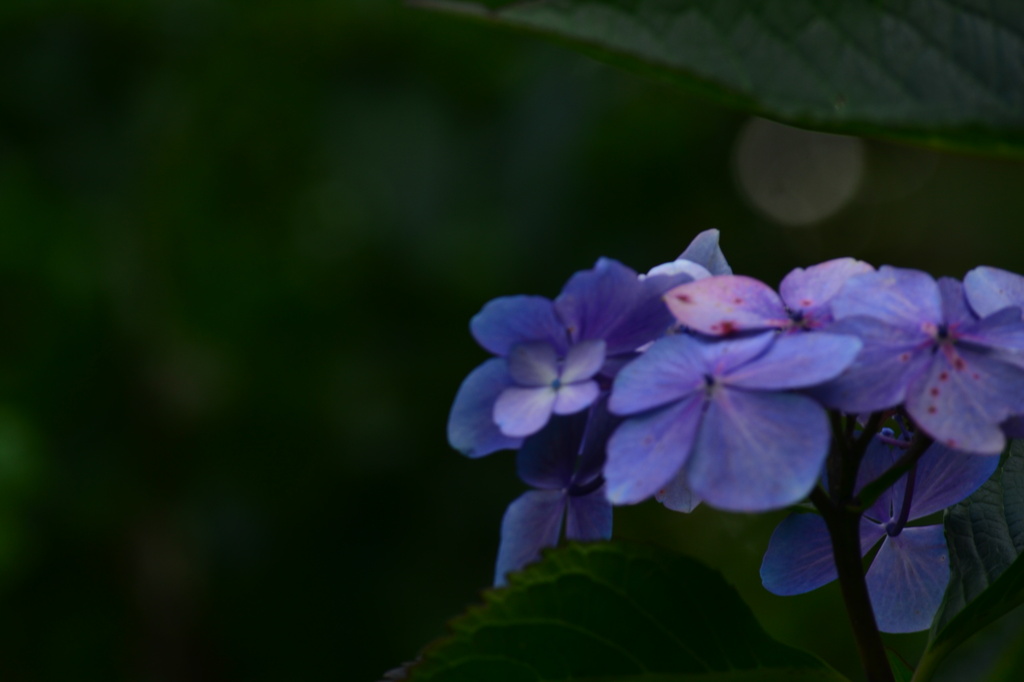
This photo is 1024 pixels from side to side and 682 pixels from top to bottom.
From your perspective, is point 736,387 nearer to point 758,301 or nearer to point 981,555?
point 758,301

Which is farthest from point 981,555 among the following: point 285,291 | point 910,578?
point 285,291

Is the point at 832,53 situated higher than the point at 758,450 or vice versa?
the point at 832,53

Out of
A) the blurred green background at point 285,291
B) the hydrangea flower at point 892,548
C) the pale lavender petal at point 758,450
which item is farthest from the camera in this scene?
the blurred green background at point 285,291

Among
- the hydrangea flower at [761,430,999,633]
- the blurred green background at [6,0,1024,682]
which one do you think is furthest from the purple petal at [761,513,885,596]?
the blurred green background at [6,0,1024,682]

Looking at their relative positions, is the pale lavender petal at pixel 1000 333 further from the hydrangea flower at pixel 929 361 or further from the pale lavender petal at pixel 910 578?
the pale lavender petal at pixel 910 578

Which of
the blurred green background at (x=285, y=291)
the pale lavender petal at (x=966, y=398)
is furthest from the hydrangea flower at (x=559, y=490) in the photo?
the blurred green background at (x=285, y=291)

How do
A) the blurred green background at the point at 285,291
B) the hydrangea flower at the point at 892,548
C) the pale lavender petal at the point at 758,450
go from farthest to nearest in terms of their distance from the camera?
the blurred green background at the point at 285,291 < the hydrangea flower at the point at 892,548 < the pale lavender petal at the point at 758,450

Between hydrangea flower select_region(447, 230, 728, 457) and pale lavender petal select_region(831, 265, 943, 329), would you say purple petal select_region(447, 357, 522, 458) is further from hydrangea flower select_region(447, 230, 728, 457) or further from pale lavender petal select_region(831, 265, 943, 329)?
pale lavender petal select_region(831, 265, 943, 329)
